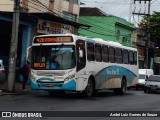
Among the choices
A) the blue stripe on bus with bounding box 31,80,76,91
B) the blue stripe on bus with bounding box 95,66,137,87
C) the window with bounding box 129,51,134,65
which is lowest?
the blue stripe on bus with bounding box 31,80,76,91

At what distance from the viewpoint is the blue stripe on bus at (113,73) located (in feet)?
82.8

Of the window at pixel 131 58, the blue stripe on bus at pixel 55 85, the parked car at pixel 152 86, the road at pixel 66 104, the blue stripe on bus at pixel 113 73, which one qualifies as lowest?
the parked car at pixel 152 86

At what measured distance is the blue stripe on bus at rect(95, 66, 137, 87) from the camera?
2524 cm

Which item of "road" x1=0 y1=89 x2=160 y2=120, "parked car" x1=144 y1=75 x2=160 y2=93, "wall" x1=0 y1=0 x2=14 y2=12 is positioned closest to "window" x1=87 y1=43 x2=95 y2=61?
"road" x1=0 y1=89 x2=160 y2=120

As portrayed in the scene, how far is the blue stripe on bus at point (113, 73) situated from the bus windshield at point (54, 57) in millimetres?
3126

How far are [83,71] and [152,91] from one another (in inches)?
515

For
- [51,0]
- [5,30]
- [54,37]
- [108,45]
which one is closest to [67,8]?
[51,0]

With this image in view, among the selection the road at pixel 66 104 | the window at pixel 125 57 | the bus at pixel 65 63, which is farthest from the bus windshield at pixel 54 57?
the window at pixel 125 57

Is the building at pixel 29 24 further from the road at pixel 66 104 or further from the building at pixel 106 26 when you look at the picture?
the building at pixel 106 26

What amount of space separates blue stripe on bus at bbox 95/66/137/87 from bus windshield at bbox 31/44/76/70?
10.3 ft

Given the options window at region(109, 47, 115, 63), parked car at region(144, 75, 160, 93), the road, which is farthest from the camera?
parked car at region(144, 75, 160, 93)

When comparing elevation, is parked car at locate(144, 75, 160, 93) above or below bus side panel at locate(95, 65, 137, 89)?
below

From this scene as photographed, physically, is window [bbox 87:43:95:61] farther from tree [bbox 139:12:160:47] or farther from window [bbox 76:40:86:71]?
tree [bbox 139:12:160:47]

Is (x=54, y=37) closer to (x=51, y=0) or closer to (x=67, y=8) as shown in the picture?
(x=51, y=0)
